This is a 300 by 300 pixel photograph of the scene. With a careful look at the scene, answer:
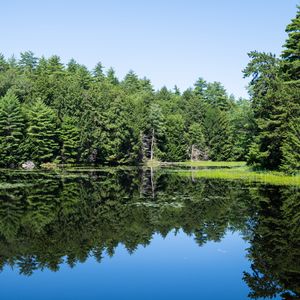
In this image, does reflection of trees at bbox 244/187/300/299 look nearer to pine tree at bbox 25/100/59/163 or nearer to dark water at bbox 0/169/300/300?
dark water at bbox 0/169/300/300

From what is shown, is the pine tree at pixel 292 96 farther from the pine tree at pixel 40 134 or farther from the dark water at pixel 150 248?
the pine tree at pixel 40 134

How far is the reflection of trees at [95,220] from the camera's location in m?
13.9

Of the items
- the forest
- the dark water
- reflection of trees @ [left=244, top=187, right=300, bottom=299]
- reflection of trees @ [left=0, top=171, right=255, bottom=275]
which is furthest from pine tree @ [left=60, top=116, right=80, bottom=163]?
reflection of trees @ [left=244, top=187, right=300, bottom=299]

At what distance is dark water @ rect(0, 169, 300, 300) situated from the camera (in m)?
10.6

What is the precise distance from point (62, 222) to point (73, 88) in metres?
60.4

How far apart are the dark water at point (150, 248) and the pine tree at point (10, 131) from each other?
37963 mm

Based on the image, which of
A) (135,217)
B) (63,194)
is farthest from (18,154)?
(135,217)

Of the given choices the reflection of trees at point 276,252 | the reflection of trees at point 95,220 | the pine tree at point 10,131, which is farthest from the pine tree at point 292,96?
the pine tree at point 10,131

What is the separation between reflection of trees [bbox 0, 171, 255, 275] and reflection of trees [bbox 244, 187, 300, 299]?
4.45 ft

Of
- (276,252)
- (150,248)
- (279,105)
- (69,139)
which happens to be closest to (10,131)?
(69,139)

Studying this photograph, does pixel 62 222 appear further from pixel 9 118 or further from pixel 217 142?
pixel 217 142

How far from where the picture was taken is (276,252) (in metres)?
13.4

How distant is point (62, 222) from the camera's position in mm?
18516

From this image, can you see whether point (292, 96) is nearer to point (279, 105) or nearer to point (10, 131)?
point (279, 105)
